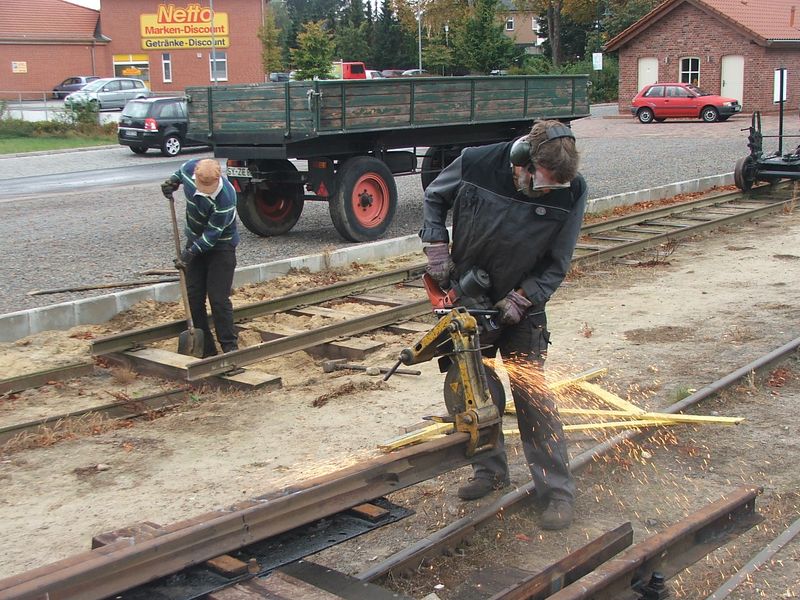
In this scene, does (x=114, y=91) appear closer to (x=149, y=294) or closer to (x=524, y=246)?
(x=149, y=294)

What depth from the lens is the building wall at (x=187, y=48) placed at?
185 ft

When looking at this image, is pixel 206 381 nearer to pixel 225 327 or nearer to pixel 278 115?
pixel 225 327

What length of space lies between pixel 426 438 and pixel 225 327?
285cm

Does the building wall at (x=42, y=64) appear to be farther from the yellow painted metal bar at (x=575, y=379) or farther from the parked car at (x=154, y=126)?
the yellow painted metal bar at (x=575, y=379)

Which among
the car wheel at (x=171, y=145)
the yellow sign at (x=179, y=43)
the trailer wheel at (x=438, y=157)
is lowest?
the trailer wheel at (x=438, y=157)

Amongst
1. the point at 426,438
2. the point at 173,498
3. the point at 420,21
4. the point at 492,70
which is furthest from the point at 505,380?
the point at 420,21

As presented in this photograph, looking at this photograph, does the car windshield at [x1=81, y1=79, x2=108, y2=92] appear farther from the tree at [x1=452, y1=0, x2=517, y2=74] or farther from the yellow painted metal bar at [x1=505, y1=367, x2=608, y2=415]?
the yellow painted metal bar at [x1=505, y1=367, x2=608, y2=415]

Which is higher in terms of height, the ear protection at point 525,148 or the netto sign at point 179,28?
the netto sign at point 179,28

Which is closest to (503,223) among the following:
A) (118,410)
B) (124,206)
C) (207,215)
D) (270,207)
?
(118,410)

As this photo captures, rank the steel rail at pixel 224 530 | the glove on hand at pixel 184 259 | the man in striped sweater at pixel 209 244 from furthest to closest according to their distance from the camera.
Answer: the glove on hand at pixel 184 259 → the man in striped sweater at pixel 209 244 → the steel rail at pixel 224 530

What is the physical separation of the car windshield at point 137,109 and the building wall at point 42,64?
1229 inches

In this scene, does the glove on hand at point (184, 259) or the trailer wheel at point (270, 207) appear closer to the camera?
the glove on hand at point (184, 259)

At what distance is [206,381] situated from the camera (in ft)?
23.4

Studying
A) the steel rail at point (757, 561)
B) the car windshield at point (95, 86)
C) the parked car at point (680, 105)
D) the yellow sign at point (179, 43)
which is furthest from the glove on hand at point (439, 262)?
the yellow sign at point (179, 43)
